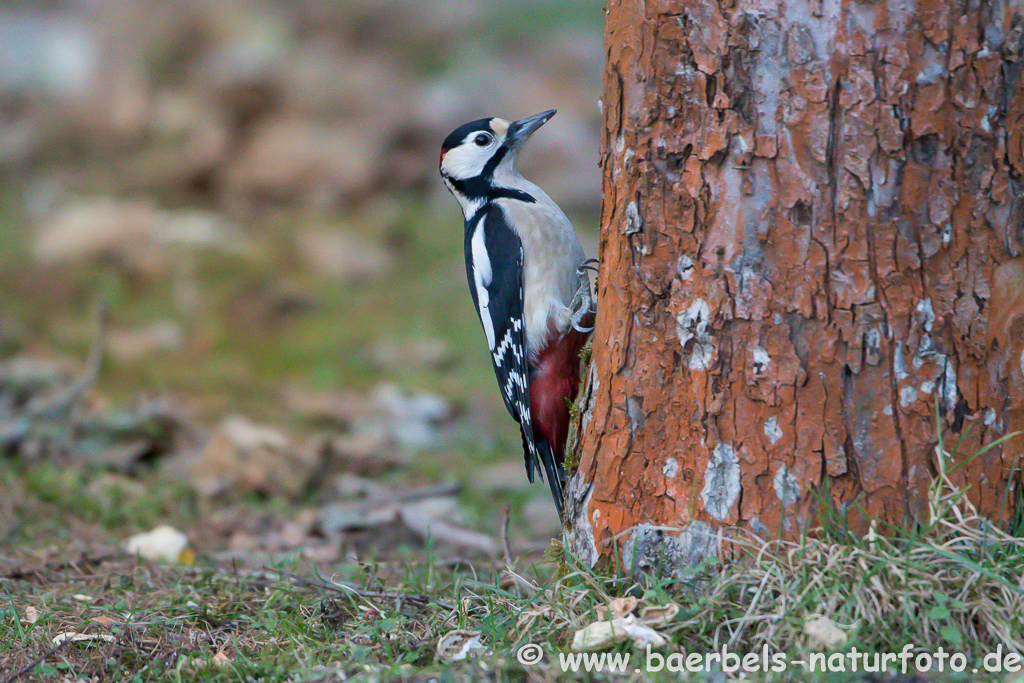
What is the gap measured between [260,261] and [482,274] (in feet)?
14.1

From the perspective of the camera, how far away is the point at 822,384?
6.58ft

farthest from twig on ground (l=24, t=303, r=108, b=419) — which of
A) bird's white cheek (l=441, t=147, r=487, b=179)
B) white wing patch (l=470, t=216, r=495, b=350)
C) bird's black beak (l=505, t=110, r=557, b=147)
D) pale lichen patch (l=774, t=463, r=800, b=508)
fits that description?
pale lichen patch (l=774, t=463, r=800, b=508)

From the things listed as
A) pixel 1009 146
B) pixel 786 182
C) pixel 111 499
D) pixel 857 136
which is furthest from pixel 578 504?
pixel 111 499

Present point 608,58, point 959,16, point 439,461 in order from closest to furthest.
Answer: point 959,16, point 608,58, point 439,461

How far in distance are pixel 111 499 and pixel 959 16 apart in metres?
3.29

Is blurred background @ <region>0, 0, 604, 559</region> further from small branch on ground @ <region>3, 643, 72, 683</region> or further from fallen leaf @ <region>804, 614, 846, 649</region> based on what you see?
fallen leaf @ <region>804, 614, 846, 649</region>

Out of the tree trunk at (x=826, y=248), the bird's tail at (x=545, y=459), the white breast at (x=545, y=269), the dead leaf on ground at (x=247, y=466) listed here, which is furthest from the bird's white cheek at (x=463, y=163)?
the tree trunk at (x=826, y=248)

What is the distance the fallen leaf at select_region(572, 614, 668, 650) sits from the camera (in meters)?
1.96

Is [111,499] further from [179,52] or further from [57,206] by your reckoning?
[179,52]

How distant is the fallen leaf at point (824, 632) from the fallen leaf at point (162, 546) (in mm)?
2074

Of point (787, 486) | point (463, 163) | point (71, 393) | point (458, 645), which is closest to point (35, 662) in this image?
point (458, 645)

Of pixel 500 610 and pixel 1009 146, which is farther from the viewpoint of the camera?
pixel 500 610

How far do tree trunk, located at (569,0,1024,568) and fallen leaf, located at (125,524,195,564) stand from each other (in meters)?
1.81

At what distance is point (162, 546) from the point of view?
331 cm
